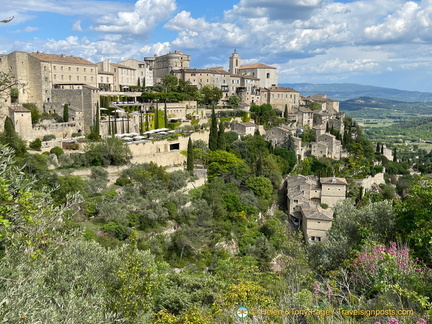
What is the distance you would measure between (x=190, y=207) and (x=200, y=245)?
145 inches

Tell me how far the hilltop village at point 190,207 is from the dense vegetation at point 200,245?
0.07 meters

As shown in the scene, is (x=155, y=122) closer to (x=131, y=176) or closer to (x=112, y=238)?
(x=131, y=176)

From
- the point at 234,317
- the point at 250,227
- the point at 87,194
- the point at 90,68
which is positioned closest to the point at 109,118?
the point at 90,68

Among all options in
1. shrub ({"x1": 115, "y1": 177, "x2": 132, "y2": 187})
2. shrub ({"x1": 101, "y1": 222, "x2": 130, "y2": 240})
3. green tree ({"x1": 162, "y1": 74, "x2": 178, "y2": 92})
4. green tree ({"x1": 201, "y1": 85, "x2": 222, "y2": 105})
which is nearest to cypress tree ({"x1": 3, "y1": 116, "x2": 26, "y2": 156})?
shrub ({"x1": 115, "y1": 177, "x2": 132, "y2": 187})

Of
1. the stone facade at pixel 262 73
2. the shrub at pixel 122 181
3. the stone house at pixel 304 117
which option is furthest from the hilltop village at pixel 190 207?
the stone facade at pixel 262 73

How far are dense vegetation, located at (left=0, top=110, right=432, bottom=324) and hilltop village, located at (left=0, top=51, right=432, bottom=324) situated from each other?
Result: 0.07 metres

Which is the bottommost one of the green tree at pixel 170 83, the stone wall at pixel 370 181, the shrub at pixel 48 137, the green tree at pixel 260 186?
the stone wall at pixel 370 181

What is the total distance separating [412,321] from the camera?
6.61 metres

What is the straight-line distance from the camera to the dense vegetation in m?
7.18

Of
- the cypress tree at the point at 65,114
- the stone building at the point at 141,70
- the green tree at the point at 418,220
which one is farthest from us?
the stone building at the point at 141,70

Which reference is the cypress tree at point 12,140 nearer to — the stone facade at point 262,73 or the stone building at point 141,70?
the stone building at point 141,70

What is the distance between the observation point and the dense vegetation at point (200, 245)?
718cm

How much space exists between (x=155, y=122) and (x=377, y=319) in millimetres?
39892

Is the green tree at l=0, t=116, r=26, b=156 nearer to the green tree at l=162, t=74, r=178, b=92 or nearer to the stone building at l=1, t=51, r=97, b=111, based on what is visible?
the stone building at l=1, t=51, r=97, b=111
